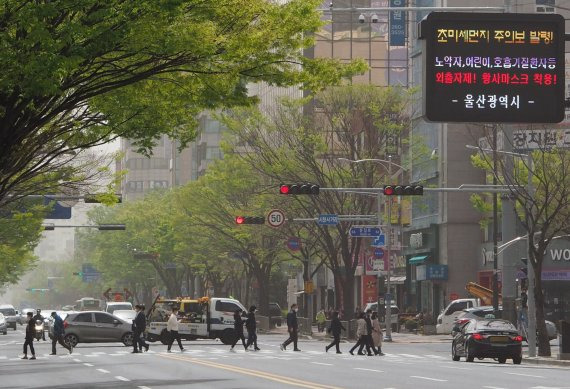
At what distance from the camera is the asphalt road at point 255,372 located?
29.2m

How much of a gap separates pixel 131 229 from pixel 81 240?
177 feet

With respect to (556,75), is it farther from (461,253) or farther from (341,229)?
(461,253)

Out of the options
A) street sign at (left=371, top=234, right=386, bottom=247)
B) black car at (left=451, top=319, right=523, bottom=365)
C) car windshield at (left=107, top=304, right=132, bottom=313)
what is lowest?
black car at (left=451, top=319, right=523, bottom=365)

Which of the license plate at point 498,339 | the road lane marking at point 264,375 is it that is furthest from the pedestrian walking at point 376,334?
the license plate at point 498,339

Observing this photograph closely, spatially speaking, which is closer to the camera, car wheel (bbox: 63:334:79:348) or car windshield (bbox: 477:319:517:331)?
car windshield (bbox: 477:319:517:331)

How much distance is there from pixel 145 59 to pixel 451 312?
167ft

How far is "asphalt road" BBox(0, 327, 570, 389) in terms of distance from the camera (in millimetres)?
29214

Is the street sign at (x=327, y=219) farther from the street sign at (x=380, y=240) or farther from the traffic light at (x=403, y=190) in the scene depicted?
the traffic light at (x=403, y=190)

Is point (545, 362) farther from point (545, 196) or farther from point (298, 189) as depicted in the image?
point (298, 189)

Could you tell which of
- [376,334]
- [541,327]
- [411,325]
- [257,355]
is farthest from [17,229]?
[411,325]

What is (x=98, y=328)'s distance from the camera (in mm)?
60062

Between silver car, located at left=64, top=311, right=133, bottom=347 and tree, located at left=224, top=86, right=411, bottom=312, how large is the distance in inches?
422

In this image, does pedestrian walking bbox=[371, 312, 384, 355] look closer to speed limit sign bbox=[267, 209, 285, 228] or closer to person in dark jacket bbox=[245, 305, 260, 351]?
person in dark jacket bbox=[245, 305, 260, 351]

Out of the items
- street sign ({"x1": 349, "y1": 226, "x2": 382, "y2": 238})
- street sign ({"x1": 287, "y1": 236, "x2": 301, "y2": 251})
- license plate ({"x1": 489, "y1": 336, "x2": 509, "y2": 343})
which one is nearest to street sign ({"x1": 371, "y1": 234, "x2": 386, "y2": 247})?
street sign ({"x1": 349, "y1": 226, "x2": 382, "y2": 238})
